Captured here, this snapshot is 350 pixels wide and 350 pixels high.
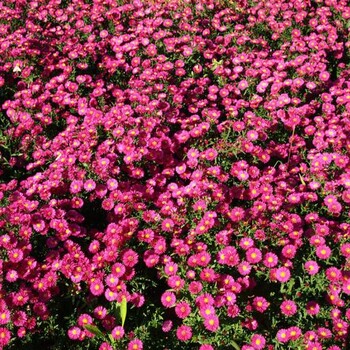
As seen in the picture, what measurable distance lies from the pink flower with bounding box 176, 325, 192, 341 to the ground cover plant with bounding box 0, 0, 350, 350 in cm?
1

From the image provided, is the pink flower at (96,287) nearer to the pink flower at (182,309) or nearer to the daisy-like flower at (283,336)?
the pink flower at (182,309)

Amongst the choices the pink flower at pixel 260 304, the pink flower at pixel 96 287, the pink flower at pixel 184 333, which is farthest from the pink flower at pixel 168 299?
the pink flower at pixel 260 304

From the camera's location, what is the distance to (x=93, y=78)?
16.0ft

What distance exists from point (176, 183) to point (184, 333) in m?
1.30

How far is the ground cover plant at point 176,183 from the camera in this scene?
112 inches

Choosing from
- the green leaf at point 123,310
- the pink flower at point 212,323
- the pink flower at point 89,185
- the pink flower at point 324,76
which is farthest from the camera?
the pink flower at point 324,76

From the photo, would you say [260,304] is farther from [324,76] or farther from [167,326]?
[324,76]

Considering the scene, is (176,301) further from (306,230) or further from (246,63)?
(246,63)

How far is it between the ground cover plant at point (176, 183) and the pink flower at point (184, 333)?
10 millimetres

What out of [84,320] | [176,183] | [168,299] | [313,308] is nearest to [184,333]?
[168,299]

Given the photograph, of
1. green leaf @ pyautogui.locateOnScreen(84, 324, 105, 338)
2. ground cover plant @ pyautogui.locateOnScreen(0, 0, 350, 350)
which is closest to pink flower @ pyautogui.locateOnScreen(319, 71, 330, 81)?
ground cover plant @ pyautogui.locateOnScreen(0, 0, 350, 350)

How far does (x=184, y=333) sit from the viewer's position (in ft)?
9.07

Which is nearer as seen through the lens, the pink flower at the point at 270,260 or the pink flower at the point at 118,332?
the pink flower at the point at 118,332

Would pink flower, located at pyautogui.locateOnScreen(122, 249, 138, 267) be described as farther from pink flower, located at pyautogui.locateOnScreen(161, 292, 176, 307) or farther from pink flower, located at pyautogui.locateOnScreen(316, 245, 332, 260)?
pink flower, located at pyautogui.locateOnScreen(316, 245, 332, 260)
